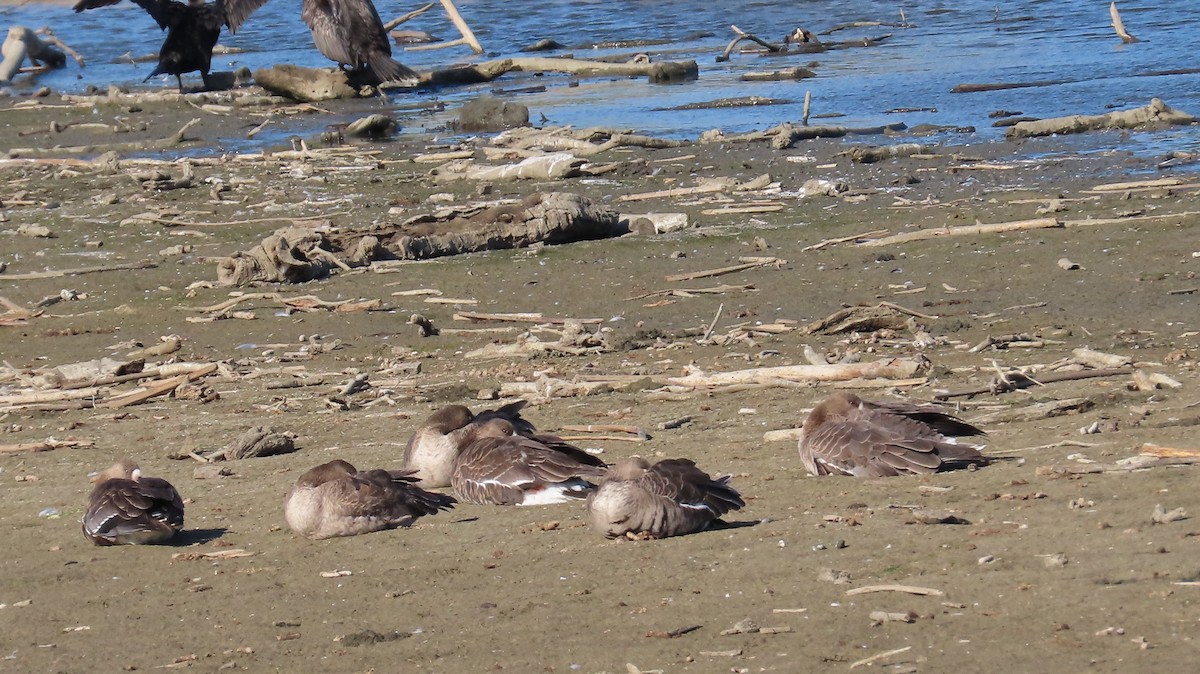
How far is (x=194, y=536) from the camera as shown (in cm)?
574

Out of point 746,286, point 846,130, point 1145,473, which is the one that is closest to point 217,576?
point 1145,473

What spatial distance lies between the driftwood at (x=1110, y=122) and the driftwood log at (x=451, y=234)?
5249mm

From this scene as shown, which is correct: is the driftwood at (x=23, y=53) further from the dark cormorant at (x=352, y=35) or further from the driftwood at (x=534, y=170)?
the driftwood at (x=534, y=170)

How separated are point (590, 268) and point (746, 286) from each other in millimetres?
1427

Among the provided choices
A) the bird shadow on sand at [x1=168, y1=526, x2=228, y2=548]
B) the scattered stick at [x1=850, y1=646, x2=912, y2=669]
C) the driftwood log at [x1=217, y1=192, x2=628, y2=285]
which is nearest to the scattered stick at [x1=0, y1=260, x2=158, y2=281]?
the driftwood log at [x1=217, y1=192, x2=628, y2=285]

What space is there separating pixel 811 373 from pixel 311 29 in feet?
54.6

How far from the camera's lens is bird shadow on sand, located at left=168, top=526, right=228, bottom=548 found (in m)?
5.64

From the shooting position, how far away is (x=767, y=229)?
11.8 metres

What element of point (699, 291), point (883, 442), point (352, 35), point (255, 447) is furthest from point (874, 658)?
point (352, 35)

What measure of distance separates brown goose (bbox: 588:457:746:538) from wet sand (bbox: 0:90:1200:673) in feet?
0.27

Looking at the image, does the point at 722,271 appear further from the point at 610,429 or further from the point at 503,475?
the point at 503,475

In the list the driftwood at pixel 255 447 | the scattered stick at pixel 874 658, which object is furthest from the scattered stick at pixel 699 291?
the scattered stick at pixel 874 658

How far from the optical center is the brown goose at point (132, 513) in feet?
18.0

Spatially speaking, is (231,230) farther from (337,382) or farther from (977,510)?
(977,510)
